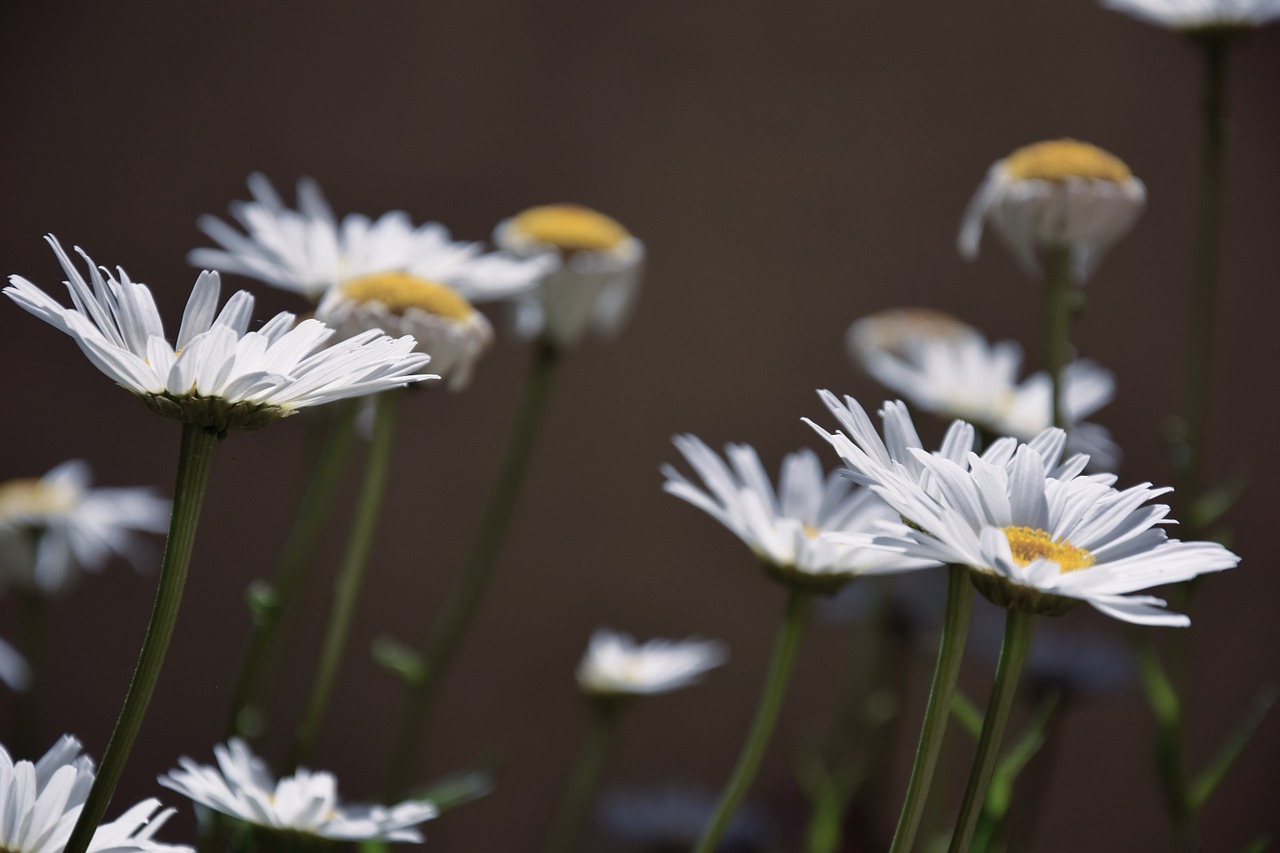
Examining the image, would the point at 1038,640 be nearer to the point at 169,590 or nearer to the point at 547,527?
the point at 547,527

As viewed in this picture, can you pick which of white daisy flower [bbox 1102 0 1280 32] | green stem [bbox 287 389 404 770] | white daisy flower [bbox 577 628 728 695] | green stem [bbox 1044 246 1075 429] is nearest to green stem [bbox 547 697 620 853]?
white daisy flower [bbox 577 628 728 695]

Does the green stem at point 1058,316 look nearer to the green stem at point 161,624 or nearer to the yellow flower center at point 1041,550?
the yellow flower center at point 1041,550

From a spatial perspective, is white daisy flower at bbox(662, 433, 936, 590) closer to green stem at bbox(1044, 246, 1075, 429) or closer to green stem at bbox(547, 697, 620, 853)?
green stem at bbox(1044, 246, 1075, 429)

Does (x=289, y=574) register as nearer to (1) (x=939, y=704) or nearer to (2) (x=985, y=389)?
(1) (x=939, y=704)

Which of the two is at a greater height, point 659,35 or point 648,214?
point 659,35

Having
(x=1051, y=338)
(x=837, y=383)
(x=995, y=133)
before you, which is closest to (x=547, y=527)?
(x=837, y=383)

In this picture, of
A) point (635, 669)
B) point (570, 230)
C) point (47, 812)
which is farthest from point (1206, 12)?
point (47, 812)
